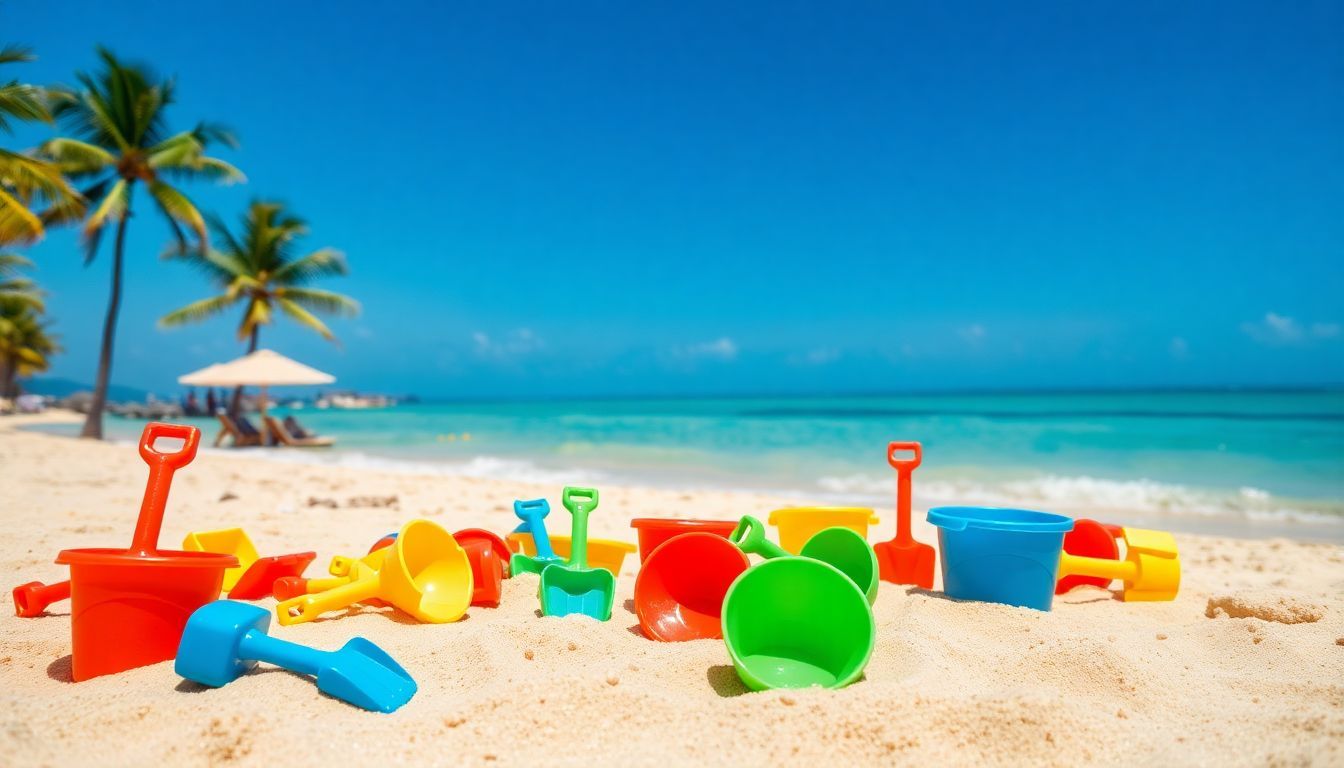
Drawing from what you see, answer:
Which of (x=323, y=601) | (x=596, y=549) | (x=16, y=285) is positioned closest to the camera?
(x=323, y=601)

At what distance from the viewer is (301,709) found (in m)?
1.78

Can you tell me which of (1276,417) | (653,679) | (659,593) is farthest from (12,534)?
(1276,417)

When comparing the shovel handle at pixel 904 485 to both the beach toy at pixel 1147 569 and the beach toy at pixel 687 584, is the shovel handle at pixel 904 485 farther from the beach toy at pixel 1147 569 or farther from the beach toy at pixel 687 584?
the beach toy at pixel 687 584

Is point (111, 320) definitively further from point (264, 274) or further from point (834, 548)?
point (834, 548)

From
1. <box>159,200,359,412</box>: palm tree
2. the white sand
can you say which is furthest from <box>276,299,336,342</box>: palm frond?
the white sand

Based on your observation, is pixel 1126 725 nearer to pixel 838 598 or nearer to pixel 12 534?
pixel 838 598

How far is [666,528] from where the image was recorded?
3.01m

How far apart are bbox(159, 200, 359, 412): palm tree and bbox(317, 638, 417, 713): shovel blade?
17375 mm

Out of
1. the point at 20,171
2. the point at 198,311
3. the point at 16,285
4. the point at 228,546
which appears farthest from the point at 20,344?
the point at 228,546

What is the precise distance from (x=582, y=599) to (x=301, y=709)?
1147mm

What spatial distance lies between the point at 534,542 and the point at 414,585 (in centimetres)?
78

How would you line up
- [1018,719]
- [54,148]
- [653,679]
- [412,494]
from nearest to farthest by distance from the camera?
[1018,719]
[653,679]
[412,494]
[54,148]

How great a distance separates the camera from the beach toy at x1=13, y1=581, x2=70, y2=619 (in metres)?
2.59

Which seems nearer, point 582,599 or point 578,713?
point 578,713
